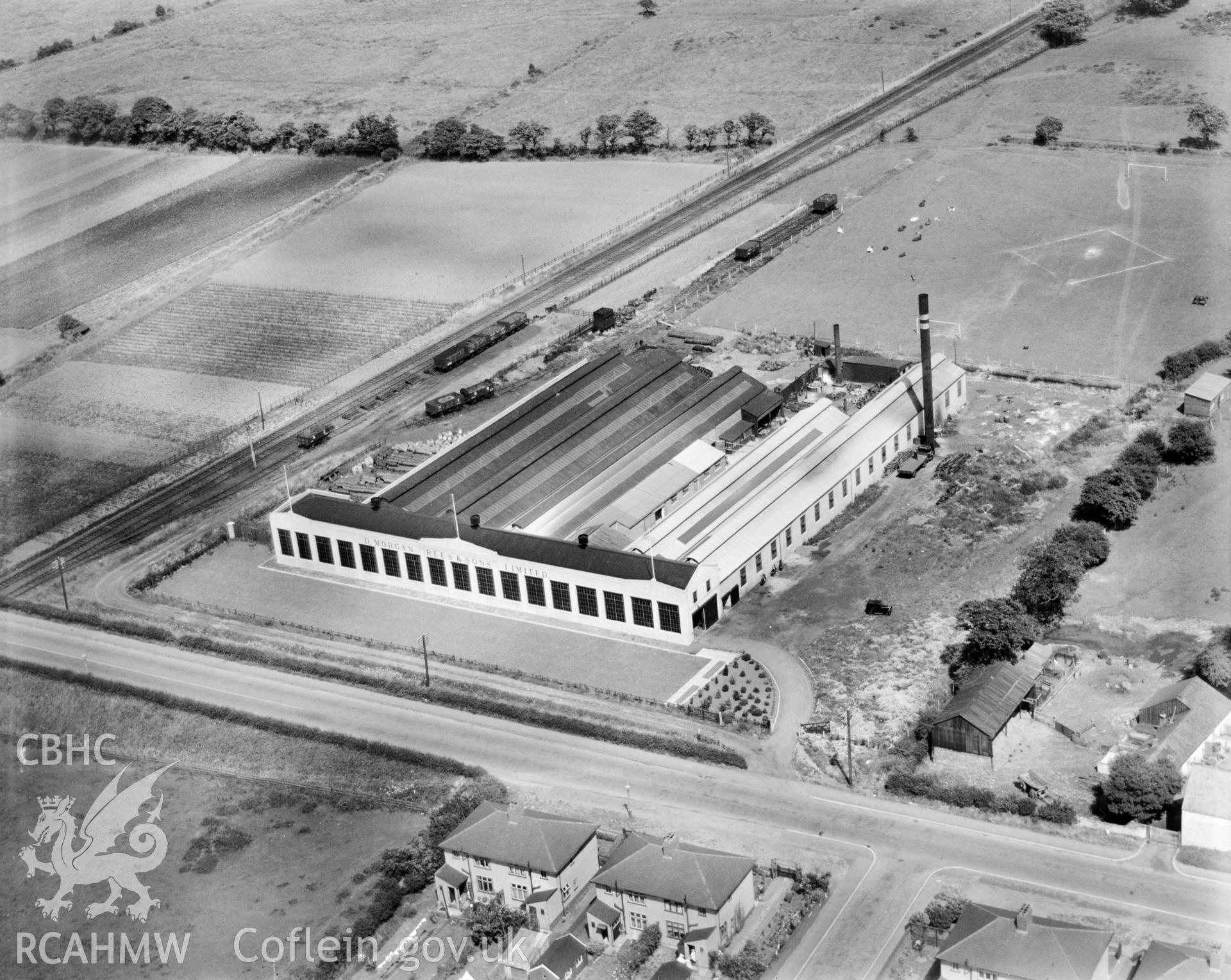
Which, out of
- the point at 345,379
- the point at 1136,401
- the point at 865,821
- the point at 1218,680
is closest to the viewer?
the point at 865,821

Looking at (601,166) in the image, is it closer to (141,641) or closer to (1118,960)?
(141,641)

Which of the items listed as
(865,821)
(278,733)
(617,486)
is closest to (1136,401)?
(617,486)

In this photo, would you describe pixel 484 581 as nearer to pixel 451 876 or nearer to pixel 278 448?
pixel 451 876

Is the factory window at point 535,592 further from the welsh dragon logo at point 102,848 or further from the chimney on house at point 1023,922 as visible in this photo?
the chimney on house at point 1023,922

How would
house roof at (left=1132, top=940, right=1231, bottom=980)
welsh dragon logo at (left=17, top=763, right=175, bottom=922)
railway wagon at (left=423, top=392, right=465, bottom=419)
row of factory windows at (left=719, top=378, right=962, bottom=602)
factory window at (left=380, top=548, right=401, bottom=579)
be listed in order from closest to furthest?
house roof at (left=1132, top=940, right=1231, bottom=980) → welsh dragon logo at (left=17, top=763, right=175, bottom=922) → row of factory windows at (left=719, top=378, right=962, bottom=602) → factory window at (left=380, top=548, right=401, bottom=579) → railway wagon at (left=423, top=392, right=465, bottom=419)

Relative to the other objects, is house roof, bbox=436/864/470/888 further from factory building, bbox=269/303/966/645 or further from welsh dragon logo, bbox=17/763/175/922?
factory building, bbox=269/303/966/645

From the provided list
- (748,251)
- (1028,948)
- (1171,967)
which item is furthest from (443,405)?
(1171,967)

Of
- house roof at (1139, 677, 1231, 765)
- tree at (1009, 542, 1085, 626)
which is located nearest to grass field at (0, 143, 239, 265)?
tree at (1009, 542, 1085, 626)
